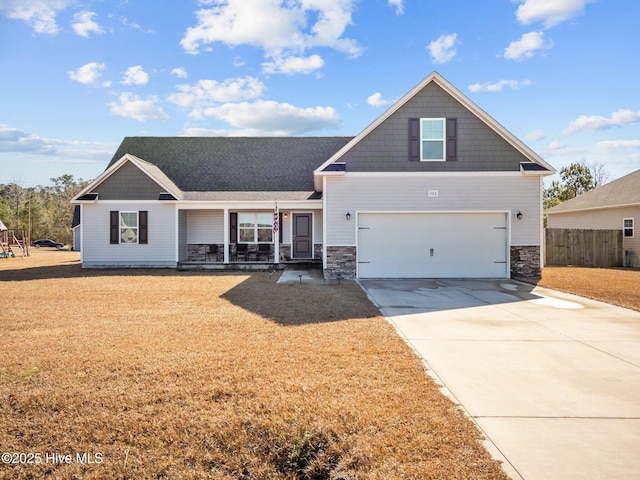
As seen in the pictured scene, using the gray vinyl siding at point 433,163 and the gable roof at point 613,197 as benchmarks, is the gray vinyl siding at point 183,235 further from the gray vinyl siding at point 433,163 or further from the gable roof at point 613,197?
the gable roof at point 613,197

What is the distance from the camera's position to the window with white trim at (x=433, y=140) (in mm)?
13875

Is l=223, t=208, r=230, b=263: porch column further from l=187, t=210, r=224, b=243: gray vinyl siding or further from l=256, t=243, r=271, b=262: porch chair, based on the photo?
l=256, t=243, r=271, b=262: porch chair

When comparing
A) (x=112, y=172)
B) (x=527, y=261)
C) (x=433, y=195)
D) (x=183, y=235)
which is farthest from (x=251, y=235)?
(x=527, y=261)

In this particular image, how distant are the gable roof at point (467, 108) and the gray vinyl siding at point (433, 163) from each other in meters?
0.10

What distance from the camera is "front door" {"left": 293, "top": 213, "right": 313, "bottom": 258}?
1944 centimetres

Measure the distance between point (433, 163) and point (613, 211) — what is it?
1422cm

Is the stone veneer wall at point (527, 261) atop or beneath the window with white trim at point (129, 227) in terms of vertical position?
beneath

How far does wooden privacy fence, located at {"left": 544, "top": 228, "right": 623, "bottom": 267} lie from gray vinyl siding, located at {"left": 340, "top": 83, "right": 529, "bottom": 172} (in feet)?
27.0

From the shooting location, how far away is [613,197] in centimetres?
2186

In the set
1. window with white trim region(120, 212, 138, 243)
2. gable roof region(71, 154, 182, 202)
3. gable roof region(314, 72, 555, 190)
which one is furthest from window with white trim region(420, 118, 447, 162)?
window with white trim region(120, 212, 138, 243)

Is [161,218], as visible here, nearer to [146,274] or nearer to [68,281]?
[146,274]

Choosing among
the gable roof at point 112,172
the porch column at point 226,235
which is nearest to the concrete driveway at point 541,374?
the porch column at point 226,235

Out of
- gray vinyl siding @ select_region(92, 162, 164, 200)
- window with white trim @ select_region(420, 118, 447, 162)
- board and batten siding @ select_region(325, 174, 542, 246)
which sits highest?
window with white trim @ select_region(420, 118, 447, 162)

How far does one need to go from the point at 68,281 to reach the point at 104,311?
6.55 m
